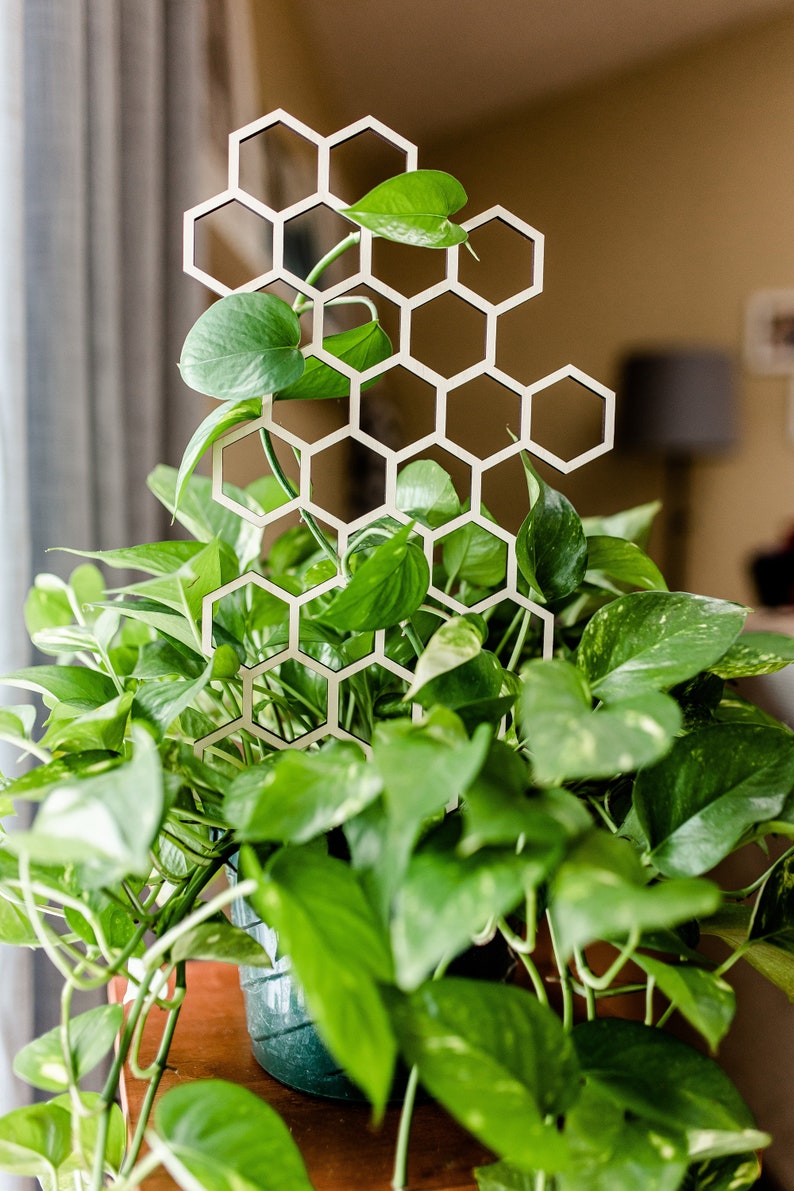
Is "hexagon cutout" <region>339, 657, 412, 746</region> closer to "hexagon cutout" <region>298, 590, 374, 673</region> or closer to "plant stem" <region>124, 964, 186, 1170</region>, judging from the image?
"hexagon cutout" <region>298, 590, 374, 673</region>

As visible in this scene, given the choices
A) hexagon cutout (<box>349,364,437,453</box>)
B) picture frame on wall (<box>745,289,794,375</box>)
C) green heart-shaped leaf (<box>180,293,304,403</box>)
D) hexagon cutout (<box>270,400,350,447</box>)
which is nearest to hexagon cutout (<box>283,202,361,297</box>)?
hexagon cutout (<box>270,400,350,447</box>)

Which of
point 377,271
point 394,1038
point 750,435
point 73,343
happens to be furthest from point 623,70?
point 394,1038

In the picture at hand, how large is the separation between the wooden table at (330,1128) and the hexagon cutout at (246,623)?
0.22 meters

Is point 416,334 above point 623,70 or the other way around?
the other way around

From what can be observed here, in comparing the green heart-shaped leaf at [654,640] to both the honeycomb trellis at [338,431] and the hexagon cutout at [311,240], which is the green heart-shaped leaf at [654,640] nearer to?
the honeycomb trellis at [338,431]

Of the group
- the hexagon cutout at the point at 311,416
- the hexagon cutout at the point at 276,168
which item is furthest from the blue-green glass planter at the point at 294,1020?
the hexagon cutout at the point at 311,416

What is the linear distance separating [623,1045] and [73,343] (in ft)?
2.61

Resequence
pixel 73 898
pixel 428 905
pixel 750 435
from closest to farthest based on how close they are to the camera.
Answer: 1. pixel 428 905
2. pixel 73 898
3. pixel 750 435

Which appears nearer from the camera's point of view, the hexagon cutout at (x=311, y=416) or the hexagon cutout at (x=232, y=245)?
the hexagon cutout at (x=232, y=245)

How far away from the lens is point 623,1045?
12.3 inches

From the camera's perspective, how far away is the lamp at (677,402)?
348 centimetres

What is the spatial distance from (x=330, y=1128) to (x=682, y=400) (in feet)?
11.3

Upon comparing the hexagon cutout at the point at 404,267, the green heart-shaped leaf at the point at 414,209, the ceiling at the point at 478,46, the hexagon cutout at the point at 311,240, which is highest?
the ceiling at the point at 478,46

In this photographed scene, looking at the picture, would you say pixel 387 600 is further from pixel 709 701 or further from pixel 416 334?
pixel 416 334
